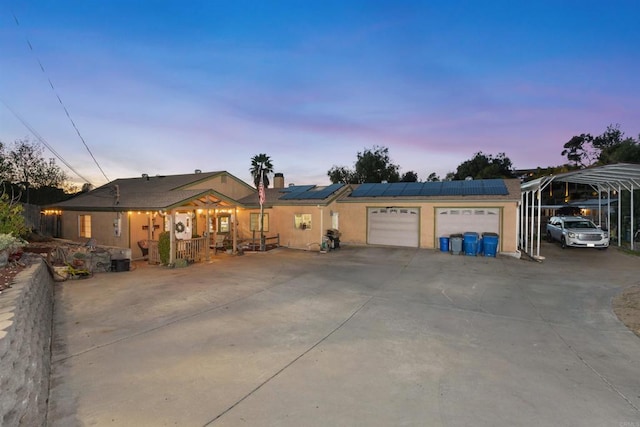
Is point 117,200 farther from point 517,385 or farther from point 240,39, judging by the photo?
point 517,385

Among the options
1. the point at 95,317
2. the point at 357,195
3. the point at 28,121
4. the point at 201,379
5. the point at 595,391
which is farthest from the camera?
the point at 357,195

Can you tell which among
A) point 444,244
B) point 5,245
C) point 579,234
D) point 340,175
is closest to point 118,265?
point 5,245

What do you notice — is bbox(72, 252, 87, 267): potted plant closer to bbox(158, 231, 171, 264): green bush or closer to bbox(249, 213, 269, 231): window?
bbox(158, 231, 171, 264): green bush

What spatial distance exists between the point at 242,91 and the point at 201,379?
1587cm

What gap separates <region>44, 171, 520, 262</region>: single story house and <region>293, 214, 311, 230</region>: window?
0.06m

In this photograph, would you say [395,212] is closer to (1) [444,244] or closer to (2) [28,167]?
(1) [444,244]

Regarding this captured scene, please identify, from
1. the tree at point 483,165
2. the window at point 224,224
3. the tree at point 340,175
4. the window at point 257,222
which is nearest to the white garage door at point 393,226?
the window at point 257,222

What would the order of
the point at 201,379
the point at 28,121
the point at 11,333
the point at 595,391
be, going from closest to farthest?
the point at 11,333 < the point at 595,391 < the point at 201,379 < the point at 28,121

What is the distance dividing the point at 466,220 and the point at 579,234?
18.8 ft

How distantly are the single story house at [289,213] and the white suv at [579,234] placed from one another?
3.79 meters

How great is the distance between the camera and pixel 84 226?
15.4 m

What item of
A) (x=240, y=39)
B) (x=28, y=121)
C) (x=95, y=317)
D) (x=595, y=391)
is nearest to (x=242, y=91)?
(x=240, y=39)

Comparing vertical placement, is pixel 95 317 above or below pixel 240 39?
below

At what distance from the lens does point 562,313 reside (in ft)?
21.5
